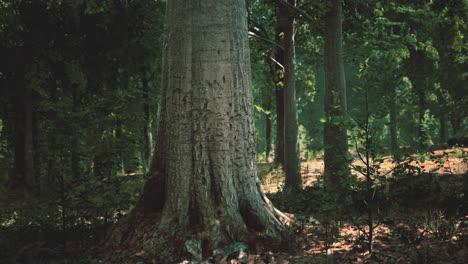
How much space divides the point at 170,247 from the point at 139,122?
196 cm

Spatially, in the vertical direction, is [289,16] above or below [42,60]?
above

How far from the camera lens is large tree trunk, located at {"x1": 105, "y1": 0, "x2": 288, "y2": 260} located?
3.67 metres

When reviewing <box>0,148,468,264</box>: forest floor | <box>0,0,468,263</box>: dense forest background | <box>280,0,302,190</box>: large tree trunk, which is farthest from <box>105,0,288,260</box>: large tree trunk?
<box>280,0,302,190</box>: large tree trunk

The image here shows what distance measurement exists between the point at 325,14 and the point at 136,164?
Answer: 522 cm

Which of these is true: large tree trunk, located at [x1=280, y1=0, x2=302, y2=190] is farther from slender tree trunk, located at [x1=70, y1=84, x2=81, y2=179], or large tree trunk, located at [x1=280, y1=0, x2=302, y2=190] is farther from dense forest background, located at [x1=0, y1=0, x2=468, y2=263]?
slender tree trunk, located at [x1=70, y1=84, x2=81, y2=179]

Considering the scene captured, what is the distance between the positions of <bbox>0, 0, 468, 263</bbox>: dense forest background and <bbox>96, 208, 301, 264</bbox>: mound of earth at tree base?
418 millimetres

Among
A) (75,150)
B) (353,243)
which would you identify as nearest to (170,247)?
(75,150)

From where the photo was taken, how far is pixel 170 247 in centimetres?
346

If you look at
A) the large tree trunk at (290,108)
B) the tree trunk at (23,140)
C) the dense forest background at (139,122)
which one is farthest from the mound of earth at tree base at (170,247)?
the tree trunk at (23,140)

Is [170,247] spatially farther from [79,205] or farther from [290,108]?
[290,108]

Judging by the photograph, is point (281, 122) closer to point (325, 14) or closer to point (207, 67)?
point (325, 14)

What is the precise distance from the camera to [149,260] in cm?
335

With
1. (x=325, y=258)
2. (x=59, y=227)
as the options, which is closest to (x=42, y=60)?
(x=59, y=227)

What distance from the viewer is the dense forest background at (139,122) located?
136 inches
